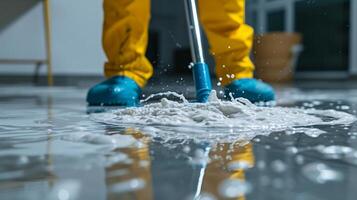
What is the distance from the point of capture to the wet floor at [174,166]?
0.39 metres

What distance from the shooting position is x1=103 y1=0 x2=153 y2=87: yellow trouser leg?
1283 millimetres

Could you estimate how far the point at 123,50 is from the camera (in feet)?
4.34

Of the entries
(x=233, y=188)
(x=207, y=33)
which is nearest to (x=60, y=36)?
(x=207, y=33)

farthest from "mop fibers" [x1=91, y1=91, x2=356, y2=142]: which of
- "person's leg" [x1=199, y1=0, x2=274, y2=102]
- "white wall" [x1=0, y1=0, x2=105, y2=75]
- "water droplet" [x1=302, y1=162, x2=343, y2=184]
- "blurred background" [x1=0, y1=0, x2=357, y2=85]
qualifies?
"white wall" [x1=0, y1=0, x2=105, y2=75]

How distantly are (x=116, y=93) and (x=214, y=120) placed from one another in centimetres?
49

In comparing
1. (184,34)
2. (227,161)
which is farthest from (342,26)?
(227,161)

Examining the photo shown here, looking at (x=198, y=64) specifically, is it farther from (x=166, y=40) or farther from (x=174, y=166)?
(x=166, y=40)

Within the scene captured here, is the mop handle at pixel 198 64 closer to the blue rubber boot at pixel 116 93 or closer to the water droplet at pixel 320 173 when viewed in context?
the blue rubber boot at pixel 116 93

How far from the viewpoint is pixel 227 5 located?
1.26m

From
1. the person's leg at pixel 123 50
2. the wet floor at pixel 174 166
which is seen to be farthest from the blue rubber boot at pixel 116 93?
the wet floor at pixel 174 166

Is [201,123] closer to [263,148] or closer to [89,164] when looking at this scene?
[263,148]

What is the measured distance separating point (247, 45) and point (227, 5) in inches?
5.4

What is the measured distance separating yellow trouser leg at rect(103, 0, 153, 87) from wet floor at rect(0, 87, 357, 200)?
598mm

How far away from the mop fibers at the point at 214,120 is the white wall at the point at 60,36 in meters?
2.37
